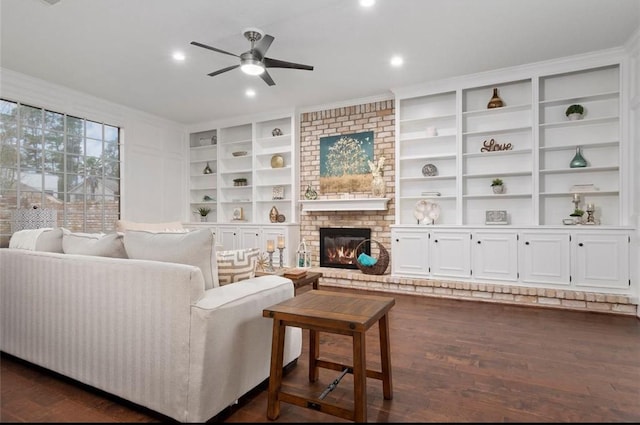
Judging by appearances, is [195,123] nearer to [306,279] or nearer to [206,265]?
[306,279]

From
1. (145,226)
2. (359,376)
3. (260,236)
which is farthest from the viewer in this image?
(260,236)

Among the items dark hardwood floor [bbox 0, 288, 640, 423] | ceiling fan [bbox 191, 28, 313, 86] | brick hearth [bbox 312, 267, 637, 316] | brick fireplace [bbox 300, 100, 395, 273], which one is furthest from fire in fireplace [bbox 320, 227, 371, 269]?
ceiling fan [bbox 191, 28, 313, 86]

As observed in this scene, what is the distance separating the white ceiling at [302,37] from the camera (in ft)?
10.1

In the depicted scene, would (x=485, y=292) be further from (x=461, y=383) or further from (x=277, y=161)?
(x=277, y=161)

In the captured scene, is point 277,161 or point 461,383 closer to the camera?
point 461,383

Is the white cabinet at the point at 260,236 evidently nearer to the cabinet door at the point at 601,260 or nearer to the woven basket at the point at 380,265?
the woven basket at the point at 380,265

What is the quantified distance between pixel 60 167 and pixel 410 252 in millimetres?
5090


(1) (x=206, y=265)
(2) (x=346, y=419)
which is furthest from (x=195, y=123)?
(2) (x=346, y=419)

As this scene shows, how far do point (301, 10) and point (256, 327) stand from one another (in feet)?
8.76

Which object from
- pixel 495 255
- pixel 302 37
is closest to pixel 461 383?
pixel 495 255

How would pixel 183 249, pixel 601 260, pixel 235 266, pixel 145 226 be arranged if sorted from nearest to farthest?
pixel 183 249 < pixel 235 266 < pixel 601 260 < pixel 145 226

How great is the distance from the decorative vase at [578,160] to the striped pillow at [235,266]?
4053 millimetres

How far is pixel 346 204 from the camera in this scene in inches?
213

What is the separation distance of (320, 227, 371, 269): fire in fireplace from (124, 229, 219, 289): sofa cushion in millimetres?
3653
